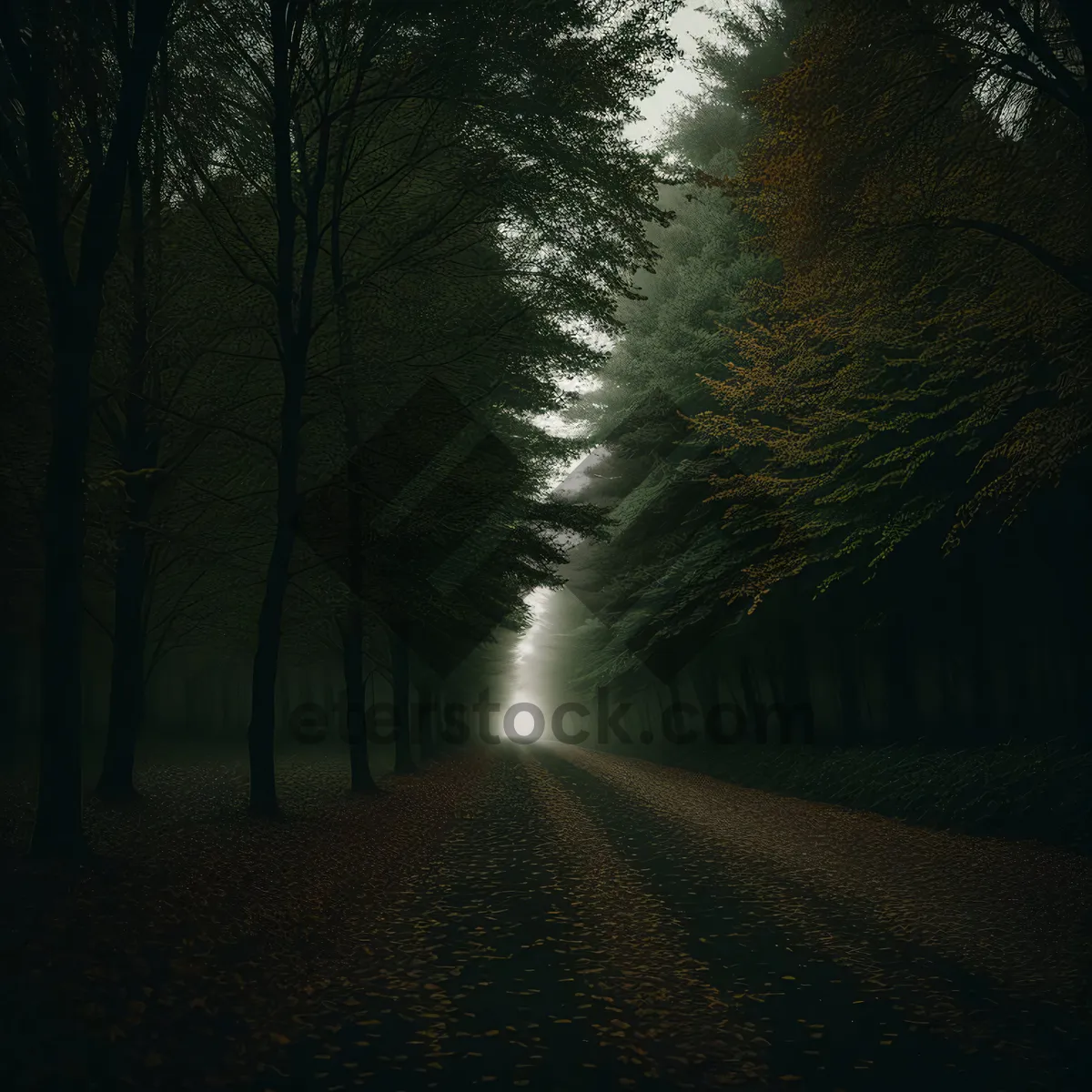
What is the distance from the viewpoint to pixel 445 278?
48.0 ft

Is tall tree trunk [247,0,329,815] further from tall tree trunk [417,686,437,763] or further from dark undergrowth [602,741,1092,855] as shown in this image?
tall tree trunk [417,686,437,763]

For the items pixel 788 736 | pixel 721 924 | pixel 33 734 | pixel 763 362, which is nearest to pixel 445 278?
pixel 763 362

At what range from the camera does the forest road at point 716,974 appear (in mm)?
4816

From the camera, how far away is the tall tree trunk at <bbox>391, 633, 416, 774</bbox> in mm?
21812

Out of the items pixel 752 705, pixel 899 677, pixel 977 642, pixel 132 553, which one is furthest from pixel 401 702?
pixel 977 642

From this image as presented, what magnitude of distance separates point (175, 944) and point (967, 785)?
11.6 metres

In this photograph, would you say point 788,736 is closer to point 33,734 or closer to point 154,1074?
point 154,1074

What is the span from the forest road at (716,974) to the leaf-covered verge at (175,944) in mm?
419

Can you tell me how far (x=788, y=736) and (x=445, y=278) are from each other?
51.3ft

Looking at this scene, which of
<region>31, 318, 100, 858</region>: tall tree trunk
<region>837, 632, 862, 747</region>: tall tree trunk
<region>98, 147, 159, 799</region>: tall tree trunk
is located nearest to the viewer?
<region>31, 318, 100, 858</region>: tall tree trunk

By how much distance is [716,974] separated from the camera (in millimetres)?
6488

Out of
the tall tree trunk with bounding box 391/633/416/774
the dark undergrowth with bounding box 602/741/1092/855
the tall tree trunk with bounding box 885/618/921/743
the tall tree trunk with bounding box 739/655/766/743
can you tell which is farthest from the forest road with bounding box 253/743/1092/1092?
the tall tree trunk with bounding box 739/655/766/743

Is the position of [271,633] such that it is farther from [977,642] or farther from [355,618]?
[977,642]

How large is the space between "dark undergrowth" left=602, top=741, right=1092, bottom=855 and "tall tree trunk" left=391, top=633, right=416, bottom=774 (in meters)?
9.01
